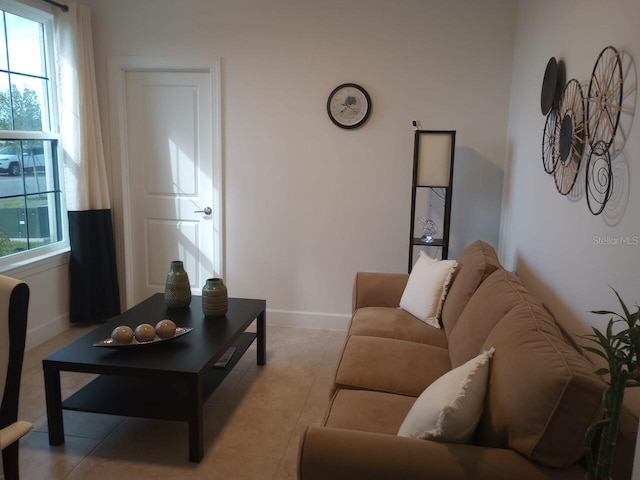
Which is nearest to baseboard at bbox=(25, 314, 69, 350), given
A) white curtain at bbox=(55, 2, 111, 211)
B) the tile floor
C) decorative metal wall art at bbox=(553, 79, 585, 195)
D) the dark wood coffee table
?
the tile floor

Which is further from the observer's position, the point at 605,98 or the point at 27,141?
the point at 27,141

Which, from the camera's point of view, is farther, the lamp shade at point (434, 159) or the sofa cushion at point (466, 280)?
the lamp shade at point (434, 159)

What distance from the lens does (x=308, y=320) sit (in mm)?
4156

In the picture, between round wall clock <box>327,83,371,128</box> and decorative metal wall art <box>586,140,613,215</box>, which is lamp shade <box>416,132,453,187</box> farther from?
decorative metal wall art <box>586,140,613,215</box>

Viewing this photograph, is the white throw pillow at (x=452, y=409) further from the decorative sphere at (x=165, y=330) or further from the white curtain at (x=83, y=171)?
the white curtain at (x=83, y=171)

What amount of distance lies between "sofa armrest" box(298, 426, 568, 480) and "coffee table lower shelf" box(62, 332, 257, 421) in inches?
41.3

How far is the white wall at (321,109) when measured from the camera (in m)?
3.67

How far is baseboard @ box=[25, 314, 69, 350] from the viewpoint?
11.9 ft

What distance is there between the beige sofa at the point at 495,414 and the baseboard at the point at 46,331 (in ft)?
8.17

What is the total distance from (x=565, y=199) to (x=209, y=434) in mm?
2024

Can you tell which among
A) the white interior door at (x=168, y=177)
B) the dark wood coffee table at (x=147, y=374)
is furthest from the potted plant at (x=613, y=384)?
the white interior door at (x=168, y=177)

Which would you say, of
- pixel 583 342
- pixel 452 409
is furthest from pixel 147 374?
pixel 583 342

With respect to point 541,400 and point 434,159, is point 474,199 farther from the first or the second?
point 541,400

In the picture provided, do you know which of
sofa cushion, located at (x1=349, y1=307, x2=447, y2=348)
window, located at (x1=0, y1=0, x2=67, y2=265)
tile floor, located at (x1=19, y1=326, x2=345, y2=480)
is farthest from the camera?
window, located at (x1=0, y1=0, x2=67, y2=265)
